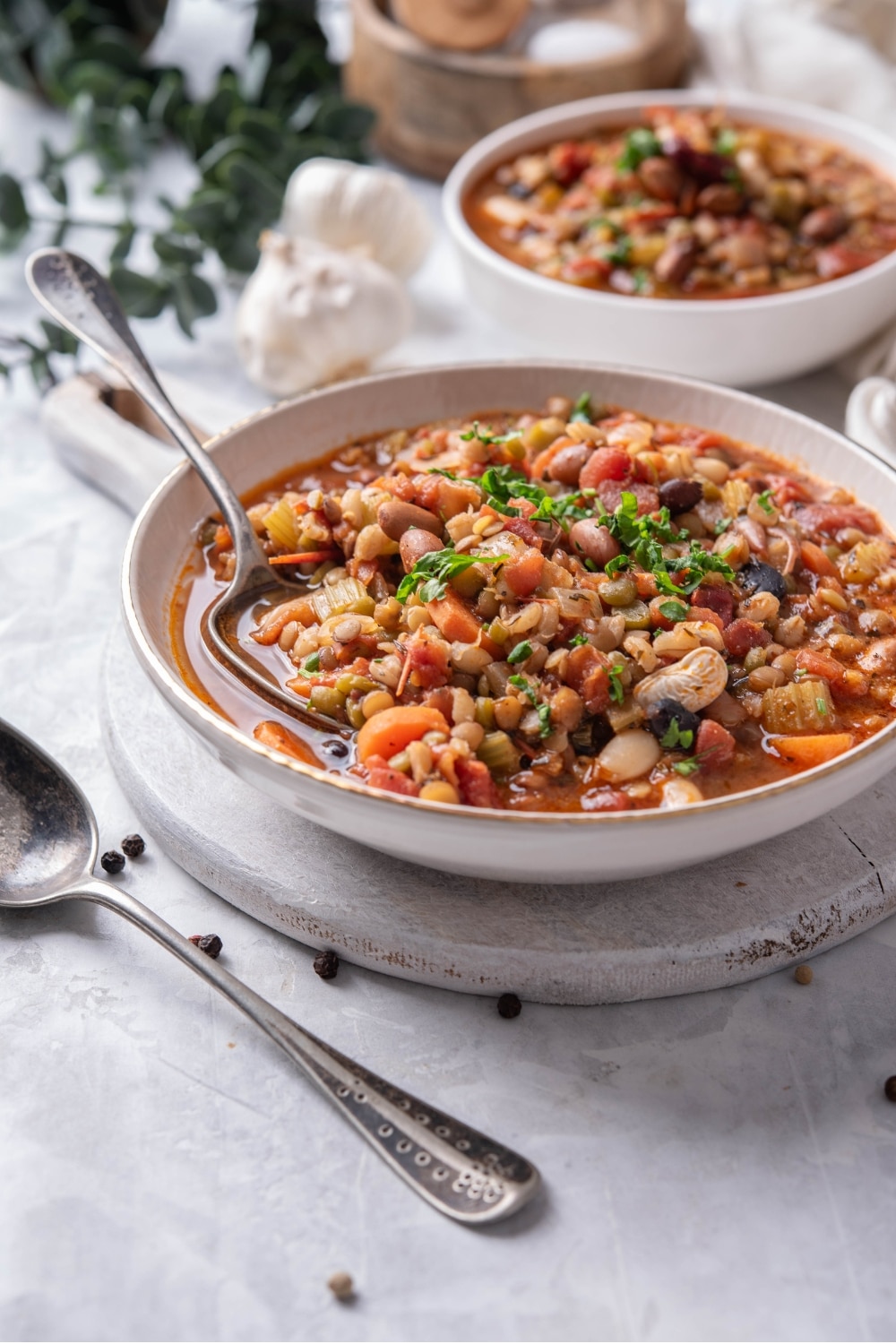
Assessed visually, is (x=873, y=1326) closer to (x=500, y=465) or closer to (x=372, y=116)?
(x=500, y=465)

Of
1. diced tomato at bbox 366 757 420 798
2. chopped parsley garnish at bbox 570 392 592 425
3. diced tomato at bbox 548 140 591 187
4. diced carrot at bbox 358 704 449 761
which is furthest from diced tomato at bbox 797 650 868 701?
diced tomato at bbox 548 140 591 187

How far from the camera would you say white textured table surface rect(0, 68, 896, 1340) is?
9.23 ft

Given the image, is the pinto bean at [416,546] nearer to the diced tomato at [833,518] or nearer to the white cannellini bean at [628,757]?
the white cannellini bean at [628,757]

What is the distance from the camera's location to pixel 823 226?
5930 millimetres

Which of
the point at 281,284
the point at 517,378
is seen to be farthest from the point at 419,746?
the point at 281,284

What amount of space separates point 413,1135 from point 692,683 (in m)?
1.35

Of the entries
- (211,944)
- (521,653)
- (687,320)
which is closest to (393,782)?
(521,653)

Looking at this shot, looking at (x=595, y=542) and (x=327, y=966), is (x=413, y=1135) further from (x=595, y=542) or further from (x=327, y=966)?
(x=595, y=542)

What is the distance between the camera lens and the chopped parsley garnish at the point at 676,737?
3.37 metres

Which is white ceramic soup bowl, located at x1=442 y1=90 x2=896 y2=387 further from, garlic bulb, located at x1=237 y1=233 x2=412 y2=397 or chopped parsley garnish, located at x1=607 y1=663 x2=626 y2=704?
chopped parsley garnish, located at x1=607 y1=663 x2=626 y2=704

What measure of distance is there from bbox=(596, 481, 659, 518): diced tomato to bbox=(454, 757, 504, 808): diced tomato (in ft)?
3.75

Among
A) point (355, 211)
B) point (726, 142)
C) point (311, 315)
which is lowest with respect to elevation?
point (311, 315)

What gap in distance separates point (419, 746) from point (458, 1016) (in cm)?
76

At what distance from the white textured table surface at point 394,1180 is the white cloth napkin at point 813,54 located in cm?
566
